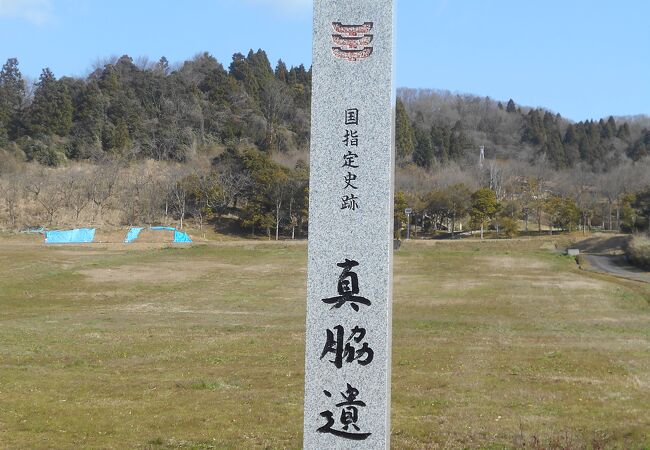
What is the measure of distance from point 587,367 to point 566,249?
5200cm

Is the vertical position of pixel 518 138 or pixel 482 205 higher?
pixel 518 138

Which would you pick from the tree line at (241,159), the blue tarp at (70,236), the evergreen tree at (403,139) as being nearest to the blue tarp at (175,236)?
the blue tarp at (70,236)

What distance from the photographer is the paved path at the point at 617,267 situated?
49991mm

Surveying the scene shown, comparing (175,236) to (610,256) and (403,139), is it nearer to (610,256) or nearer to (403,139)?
(610,256)

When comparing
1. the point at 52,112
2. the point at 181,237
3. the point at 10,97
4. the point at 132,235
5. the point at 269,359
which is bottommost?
the point at 269,359

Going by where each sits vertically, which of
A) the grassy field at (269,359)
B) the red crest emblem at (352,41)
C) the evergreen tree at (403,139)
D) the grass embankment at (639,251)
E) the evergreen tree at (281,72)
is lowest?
the grassy field at (269,359)

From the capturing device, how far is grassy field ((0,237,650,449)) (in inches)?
395

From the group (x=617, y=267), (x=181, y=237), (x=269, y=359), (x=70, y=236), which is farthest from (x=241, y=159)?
(x=269, y=359)

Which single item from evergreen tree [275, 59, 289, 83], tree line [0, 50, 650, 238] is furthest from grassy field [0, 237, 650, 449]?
evergreen tree [275, 59, 289, 83]

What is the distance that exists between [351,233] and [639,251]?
173 ft

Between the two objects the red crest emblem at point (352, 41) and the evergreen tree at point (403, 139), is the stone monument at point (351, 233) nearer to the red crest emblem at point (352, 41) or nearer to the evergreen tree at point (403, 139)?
the red crest emblem at point (352, 41)

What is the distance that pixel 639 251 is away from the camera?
2144 inches

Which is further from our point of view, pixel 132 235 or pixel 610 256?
pixel 132 235

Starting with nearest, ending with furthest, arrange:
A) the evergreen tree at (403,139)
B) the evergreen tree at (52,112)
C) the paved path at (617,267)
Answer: the paved path at (617,267)
the evergreen tree at (52,112)
the evergreen tree at (403,139)
